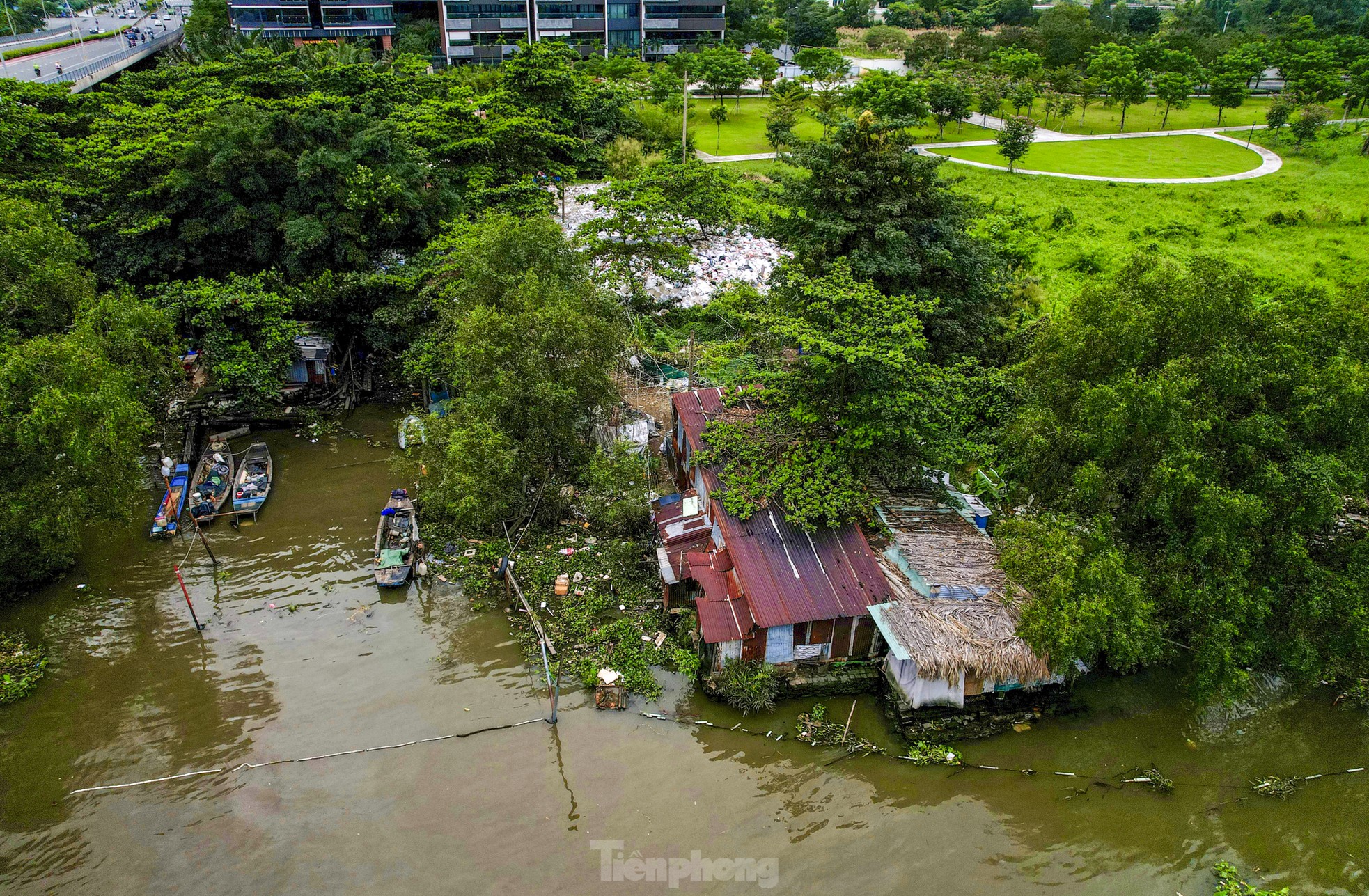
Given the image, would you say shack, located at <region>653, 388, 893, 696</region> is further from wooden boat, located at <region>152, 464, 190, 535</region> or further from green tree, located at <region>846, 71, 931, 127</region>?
green tree, located at <region>846, 71, 931, 127</region>

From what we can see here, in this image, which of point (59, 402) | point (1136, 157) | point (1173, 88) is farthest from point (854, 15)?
point (59, 402)

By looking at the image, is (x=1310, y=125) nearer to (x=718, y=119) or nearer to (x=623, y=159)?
(x=718, y=119)

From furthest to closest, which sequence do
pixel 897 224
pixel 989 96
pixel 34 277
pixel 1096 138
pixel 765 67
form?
pixel 765 67 → pixel 989 96 → pixel 1096 138 → pixel 897 224 → pixel 34 277

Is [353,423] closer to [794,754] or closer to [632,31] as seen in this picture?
[794,754]

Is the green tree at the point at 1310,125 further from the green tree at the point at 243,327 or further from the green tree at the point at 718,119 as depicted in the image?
the green tree at the point at 243,327

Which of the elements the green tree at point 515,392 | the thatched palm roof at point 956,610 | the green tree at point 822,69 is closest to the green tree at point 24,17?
the green tree at point 822,69

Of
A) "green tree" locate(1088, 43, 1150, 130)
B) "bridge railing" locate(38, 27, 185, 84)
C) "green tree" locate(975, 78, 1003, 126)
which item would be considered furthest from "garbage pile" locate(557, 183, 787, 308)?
"green tree" locate(1088, 43, 1150, 130)
